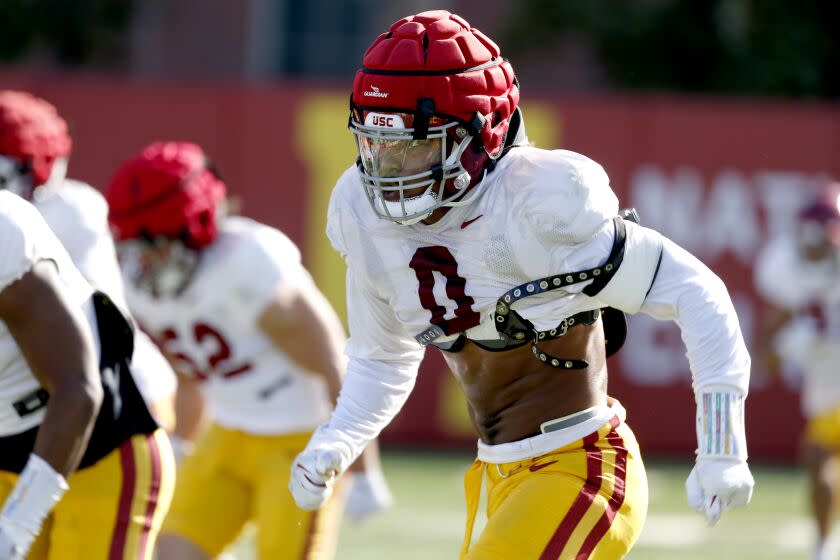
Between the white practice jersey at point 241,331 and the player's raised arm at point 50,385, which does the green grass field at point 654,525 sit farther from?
the player's raised arm at point 50,385

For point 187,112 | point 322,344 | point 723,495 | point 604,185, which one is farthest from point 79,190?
point 187,112

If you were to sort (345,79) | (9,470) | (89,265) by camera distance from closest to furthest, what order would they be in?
(9,470), (89,265), (345,79)

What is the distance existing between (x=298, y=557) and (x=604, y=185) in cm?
163

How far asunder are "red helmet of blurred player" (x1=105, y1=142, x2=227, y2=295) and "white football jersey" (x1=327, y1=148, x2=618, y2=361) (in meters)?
0.98

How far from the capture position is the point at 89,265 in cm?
407

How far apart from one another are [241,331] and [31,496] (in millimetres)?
1446

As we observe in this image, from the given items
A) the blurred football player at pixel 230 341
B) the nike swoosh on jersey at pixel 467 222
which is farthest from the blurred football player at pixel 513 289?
the blurred football player at pixel 230 341

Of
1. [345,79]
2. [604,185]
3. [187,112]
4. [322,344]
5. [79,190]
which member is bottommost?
[345,79]

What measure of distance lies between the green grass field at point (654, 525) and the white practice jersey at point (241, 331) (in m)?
2.12

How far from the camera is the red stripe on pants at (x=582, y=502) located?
10.2 feet

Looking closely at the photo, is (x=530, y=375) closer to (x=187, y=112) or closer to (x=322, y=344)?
(x=322, y=344)

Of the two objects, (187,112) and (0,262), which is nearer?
(0,262)

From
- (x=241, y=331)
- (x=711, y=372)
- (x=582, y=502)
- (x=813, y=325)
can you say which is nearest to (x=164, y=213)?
(x=241, y=331)

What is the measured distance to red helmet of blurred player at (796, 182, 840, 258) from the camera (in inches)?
272
